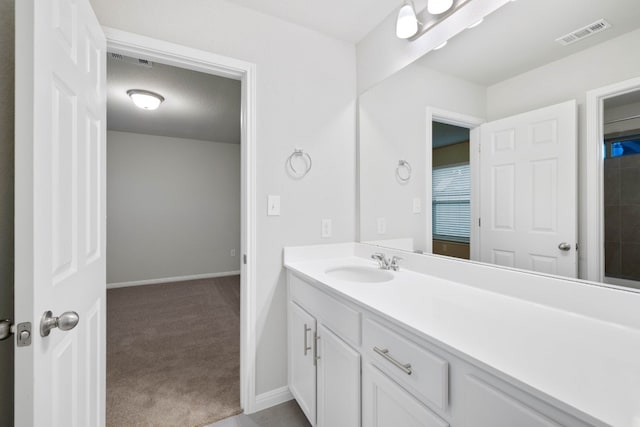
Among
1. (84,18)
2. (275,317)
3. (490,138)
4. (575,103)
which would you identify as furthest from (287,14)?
(275,317)

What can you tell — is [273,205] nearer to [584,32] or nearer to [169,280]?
[584,32]

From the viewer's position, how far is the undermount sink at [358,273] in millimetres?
1642

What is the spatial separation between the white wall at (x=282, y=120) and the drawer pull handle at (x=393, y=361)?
3.12 ft

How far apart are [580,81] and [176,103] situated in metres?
3.59

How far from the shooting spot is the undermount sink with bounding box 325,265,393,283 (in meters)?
1.64

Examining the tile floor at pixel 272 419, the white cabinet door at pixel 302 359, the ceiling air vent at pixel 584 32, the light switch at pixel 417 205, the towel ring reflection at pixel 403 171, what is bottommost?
the tile floor at pixel 272 419

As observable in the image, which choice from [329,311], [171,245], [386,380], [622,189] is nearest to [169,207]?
[171,245]

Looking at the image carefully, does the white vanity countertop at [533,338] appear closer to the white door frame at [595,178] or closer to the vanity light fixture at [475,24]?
the white door frame at [595,178]

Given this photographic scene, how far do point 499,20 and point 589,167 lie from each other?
73 cm

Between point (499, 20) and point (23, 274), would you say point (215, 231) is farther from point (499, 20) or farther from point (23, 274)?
point (499, 20)

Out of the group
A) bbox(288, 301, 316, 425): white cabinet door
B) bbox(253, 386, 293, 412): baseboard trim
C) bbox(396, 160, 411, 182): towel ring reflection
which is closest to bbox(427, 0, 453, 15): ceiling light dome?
bbox(396, 160, 411, 182): towel ring reflection

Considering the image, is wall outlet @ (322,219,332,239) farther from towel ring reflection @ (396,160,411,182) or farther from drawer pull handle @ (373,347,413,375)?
drawer pull handle @ (373,347,413,375)

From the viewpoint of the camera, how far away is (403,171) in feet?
5.67

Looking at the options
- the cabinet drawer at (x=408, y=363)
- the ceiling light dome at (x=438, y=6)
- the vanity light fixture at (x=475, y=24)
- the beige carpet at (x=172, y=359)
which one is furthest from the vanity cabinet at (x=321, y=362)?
the ceiling light dome at (x=438, y=6)
